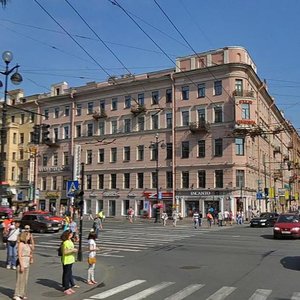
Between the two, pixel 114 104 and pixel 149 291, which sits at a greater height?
pixel 114 104

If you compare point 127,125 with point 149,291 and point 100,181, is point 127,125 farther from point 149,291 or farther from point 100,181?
point 149,291

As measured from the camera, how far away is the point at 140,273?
47.8 ft

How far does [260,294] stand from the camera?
1077cm

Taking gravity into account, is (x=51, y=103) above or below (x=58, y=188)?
above

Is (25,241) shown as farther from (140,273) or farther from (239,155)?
(239,155)

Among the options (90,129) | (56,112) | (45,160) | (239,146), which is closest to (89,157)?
(90,129)

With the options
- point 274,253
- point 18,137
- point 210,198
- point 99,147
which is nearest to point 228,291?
point 274,253

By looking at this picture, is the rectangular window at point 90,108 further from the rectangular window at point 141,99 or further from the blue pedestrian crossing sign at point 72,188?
the blue pedestrian crossing sign at point 72,188

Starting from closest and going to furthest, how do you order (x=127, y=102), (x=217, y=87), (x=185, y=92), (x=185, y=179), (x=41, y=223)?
1. (x=41, y=223)
2. (x=217, y=87)
3. (x=185, y=179)
4. (x=185, y=92)
5. (x=127, y=102)

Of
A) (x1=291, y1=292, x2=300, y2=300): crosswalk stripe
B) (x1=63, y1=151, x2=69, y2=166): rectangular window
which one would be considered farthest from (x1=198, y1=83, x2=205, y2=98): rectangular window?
(x1=291, y1=292, x2=300, y2=300): crosswalk stripe

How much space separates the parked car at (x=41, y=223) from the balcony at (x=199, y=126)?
25.4 metres

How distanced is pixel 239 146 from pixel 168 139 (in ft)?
30.8

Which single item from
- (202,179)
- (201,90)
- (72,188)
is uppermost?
(201,90)

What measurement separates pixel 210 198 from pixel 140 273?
1615 inches
